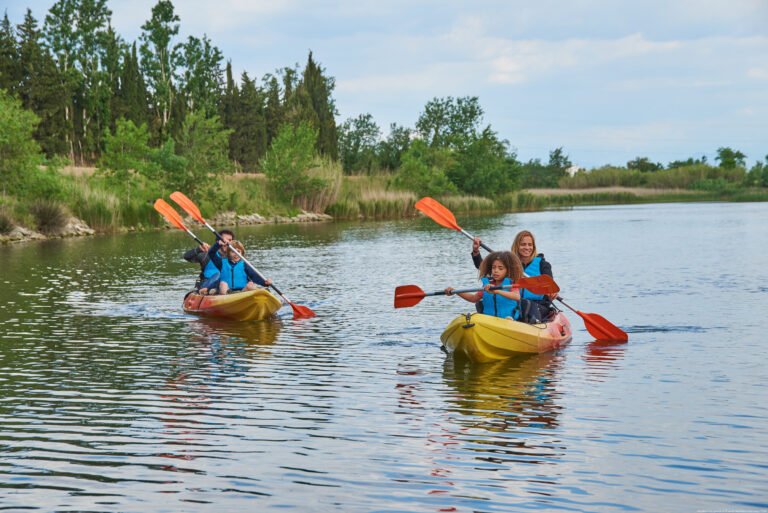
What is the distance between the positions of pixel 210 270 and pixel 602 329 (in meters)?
6.19

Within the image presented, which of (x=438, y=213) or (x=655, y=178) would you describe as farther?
(x=655, y=178)

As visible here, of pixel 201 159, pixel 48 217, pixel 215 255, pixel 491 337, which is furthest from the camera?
pixel 201 159

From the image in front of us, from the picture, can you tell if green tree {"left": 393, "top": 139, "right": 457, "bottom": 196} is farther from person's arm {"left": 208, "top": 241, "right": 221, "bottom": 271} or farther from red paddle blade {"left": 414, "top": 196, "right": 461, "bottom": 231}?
red paddle blade {"left": 414, "top": 196, "right": 461, "bottom": 231}

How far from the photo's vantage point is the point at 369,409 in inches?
311

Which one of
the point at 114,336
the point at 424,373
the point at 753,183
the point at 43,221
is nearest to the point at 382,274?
the point at 114,336

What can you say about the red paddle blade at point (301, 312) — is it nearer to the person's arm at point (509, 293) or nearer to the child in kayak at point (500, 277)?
the child in kayak at point (500, 277)

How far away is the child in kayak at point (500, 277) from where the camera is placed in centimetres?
1050

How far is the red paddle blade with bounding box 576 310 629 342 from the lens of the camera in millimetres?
11836

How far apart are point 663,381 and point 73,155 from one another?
171 feet

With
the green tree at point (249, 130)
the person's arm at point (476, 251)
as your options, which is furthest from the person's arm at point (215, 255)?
the green tree at point (249, 130)

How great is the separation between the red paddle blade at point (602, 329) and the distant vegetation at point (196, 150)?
24.9 metres

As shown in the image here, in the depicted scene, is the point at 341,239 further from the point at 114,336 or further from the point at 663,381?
the point at 663,381

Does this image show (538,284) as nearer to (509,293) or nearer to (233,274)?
(509,293)

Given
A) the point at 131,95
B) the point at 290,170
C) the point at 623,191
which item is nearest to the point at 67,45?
the point at 131,95
